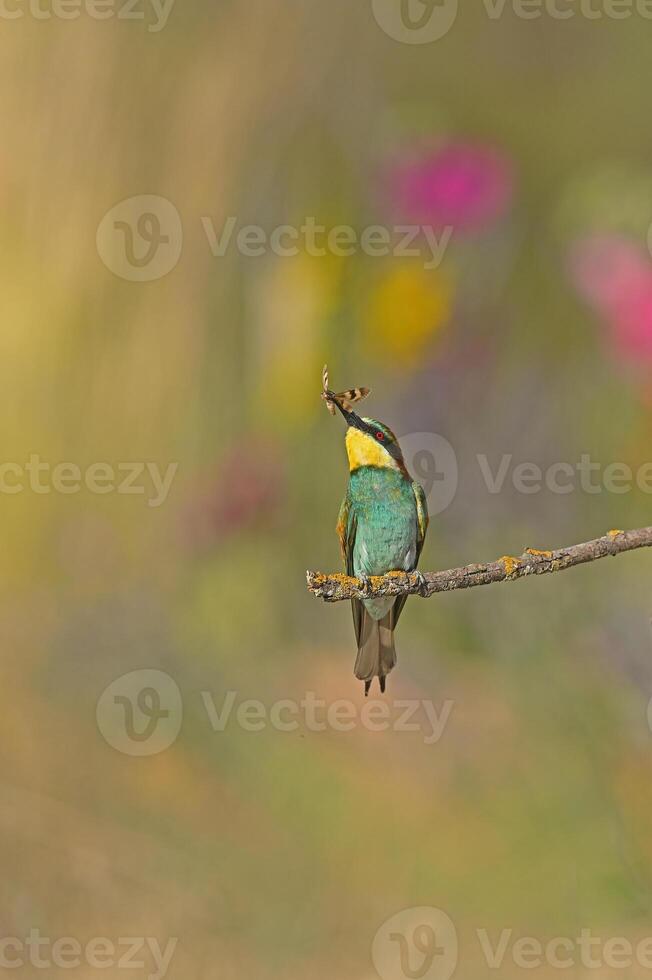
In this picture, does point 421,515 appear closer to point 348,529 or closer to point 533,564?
point 348,529

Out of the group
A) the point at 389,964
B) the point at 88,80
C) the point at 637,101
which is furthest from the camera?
the point at 637,101

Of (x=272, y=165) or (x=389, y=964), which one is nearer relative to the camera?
(x=389, y=964)

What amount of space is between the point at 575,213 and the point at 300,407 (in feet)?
1.10

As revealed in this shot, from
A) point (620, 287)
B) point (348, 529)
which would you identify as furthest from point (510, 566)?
point (620, 287)

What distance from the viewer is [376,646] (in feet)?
1.36

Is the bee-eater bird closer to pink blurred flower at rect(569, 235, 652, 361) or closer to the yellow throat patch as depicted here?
the yellow throat patch

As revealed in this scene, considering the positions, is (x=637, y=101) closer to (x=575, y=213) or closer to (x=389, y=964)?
(x=575, y=213)

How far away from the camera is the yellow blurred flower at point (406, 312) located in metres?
0.99

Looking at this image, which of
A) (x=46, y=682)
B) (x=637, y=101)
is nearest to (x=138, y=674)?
(x=46, y=682)

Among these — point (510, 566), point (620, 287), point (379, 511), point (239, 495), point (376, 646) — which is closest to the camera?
point (510, 566)

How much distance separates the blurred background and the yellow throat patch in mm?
487

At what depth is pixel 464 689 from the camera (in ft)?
3.55

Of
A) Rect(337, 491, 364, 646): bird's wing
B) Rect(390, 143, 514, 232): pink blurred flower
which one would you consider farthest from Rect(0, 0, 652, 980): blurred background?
Rect(337, 491, 364, 646): bird's wing

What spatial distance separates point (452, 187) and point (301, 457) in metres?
0.30
